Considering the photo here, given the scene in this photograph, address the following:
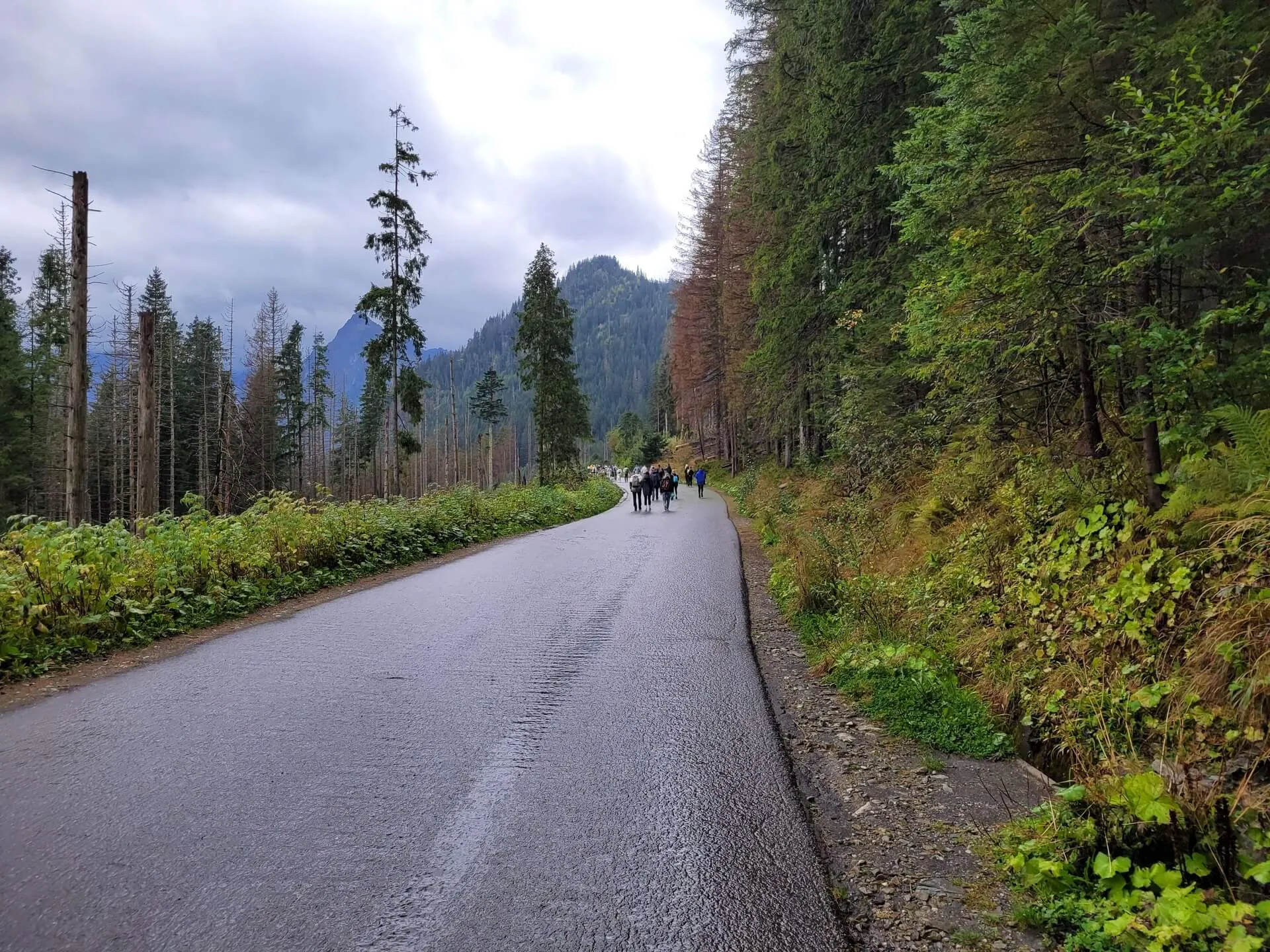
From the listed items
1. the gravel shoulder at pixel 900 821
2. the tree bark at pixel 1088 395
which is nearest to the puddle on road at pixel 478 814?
the gravel shoulder at pixel 900 821

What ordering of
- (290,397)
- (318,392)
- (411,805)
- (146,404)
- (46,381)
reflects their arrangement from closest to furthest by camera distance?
(411,805) → (146,404) → (46,381) → (290,397) → (318,392)

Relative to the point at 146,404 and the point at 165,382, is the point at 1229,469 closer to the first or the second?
the point at 146,404

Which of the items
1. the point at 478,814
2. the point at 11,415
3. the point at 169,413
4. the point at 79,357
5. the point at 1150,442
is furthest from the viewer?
the point at 169,413

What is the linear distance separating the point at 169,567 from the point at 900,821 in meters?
8.80

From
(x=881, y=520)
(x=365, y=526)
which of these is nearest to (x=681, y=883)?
(x=881, y=520)

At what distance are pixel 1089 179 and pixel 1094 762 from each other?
14.7ft

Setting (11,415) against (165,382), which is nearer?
(11,415)

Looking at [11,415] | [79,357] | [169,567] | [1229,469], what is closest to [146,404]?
[79,357]

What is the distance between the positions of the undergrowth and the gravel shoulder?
0.18 m

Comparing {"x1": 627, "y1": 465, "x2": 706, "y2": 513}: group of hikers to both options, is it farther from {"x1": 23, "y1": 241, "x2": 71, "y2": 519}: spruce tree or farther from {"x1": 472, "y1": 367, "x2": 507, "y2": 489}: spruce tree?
{"x1": 472, "y1": 367, "x2": 507, "y2": 489}: spruce tree

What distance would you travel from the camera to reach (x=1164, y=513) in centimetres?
442

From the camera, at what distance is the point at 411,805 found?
134 inches

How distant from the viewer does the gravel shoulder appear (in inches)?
101

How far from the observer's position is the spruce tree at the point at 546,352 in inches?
1421
